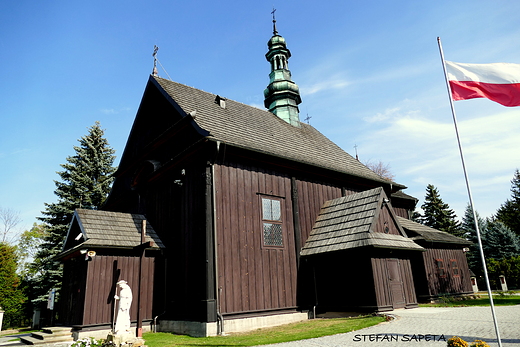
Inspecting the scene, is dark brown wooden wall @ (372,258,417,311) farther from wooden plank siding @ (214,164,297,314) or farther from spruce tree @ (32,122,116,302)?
spruce tree @ (32,122,116,302)

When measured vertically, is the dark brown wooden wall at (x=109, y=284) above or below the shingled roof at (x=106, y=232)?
below

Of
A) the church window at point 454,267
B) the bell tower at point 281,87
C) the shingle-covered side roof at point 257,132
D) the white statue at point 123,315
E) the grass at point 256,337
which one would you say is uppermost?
the bell tower at point 281,87

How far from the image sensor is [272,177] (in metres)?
14.4

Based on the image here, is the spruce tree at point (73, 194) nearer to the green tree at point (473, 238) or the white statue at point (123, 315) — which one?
the white statue at point (123, 315)

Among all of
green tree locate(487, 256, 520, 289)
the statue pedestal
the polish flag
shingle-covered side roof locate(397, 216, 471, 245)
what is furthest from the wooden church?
green tree locate(487, 256, 520, 289)

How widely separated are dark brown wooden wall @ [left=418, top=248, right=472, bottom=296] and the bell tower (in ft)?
31.9

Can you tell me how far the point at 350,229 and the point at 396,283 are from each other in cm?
242

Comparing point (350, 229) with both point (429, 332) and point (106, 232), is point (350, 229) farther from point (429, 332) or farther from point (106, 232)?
point (106, 232)

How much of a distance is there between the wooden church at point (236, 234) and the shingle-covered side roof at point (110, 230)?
2.5 inches

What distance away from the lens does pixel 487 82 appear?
24.8ft

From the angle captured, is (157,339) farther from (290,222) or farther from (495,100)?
(495,100)

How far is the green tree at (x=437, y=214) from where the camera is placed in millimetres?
41188

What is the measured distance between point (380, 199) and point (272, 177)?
412 cm

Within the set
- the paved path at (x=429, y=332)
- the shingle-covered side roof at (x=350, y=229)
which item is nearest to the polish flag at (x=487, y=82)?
the paved path at (x=429, y=332)
